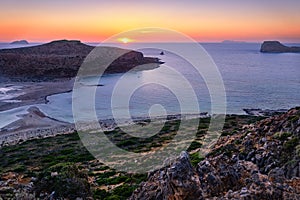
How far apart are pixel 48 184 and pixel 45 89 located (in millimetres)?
61264

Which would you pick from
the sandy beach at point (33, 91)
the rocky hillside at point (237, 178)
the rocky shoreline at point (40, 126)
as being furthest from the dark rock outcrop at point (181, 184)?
the sandy beach at point (33, 91)

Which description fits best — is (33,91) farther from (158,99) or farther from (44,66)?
(44,66)

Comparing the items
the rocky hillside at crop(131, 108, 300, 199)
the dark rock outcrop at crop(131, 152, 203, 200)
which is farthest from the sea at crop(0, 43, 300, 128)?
the dark rock outcrop at crop(131, 152, 203, 200)

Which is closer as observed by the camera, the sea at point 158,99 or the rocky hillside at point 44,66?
the sea at point 158,99

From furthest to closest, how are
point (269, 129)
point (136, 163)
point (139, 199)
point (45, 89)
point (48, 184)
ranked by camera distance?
point (45, 89), point (136, 163), point (269, 129), point (48, 184), point (139, 199)

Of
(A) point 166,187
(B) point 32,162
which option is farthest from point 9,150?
(A) point 166,187

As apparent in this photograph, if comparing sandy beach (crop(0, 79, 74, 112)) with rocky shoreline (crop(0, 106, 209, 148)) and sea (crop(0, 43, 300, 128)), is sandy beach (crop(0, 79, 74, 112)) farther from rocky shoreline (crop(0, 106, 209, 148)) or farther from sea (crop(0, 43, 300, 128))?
rocky shoreline (crop(0, 106, 209, 148))

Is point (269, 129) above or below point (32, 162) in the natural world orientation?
above

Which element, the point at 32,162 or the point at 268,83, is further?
the point at 268,83

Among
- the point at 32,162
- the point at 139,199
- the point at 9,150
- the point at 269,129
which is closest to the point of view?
the point at 139,199

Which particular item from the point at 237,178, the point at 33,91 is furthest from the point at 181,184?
the point at 33,91

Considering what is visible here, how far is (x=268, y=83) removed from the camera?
8394cm

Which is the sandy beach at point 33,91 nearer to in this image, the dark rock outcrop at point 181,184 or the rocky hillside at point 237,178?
the rocky hillside at point 237,178

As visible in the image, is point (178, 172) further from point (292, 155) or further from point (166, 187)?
point (292, 155)
